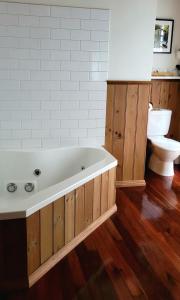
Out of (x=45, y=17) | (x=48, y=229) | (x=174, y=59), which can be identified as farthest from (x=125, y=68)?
(x=48, y=229)

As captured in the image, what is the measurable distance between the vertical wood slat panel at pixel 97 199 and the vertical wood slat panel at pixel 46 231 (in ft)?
2.03

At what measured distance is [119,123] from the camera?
11.4 feet

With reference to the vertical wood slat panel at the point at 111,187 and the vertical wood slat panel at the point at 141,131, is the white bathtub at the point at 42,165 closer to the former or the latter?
the vertical wood slat panel at the point at 111,187

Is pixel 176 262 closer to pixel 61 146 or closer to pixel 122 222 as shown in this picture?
pixel 122 222

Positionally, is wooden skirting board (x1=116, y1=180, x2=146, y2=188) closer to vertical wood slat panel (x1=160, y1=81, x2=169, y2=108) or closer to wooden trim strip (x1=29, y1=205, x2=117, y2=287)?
wooden trim strip (x1=29, y1=205, x2=117, y2=287)

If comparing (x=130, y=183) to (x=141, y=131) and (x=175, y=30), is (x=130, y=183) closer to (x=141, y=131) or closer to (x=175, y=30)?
(x=141, y=131)

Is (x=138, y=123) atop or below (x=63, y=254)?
atop

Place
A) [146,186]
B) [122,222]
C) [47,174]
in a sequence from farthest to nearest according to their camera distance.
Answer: [146,186], [47,174], [122,222]

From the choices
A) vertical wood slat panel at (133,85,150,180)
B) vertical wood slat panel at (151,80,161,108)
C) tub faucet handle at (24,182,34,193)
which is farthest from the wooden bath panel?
vertical wood slat panel at (151,80,161,108)

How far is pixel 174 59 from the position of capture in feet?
14.1

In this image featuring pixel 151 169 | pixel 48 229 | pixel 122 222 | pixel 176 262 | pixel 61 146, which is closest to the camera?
pixel 48 229

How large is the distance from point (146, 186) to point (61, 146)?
114 centimetres

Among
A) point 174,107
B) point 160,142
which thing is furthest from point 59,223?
point 174,107

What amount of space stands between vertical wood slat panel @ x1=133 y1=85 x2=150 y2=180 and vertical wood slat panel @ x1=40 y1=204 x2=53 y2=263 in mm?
1757
